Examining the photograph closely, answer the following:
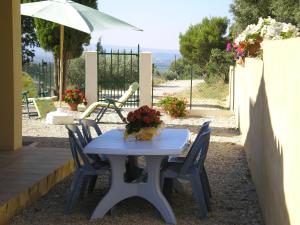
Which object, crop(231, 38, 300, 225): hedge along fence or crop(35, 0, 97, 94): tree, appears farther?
crop(35, 0, 97, 94): tree

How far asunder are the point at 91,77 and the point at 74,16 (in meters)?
4.47

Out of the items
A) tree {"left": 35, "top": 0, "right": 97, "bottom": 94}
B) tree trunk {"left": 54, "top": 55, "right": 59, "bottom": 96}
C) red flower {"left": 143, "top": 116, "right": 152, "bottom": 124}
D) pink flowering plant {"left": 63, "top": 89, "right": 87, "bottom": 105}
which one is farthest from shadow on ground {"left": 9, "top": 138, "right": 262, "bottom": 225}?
tree trunk {"left": 54, "top": 55, "right": 59, "bottom": 96}

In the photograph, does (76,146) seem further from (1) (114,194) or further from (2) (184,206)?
(2) (184,206)

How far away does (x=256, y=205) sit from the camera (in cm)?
564

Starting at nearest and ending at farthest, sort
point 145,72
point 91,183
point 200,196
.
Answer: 1. point 200,196
2. point 91,183
3. point 145,72

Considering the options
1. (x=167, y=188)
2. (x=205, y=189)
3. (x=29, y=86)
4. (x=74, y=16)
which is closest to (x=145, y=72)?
(x=29, y=86)

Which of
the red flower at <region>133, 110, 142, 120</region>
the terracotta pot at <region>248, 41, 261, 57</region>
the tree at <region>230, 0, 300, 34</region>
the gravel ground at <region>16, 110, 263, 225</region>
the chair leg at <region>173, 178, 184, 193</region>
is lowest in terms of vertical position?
the gravel ground at <region>16, 110, 263, 225</region>

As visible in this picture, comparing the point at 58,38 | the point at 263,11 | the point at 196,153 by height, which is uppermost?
the point at 263,11

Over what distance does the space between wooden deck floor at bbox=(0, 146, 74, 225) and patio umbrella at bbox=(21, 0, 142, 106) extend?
3.37 meters

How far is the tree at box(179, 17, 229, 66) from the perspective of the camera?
28375 mm

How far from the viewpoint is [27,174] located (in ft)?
19.6

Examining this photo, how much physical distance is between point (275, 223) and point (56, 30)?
13162mm

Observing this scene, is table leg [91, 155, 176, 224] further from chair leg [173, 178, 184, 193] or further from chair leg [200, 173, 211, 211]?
chair leg [173, 178, 184, 193]

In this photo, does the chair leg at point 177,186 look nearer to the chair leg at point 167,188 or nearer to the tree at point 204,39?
the chair leg at point 167,188
